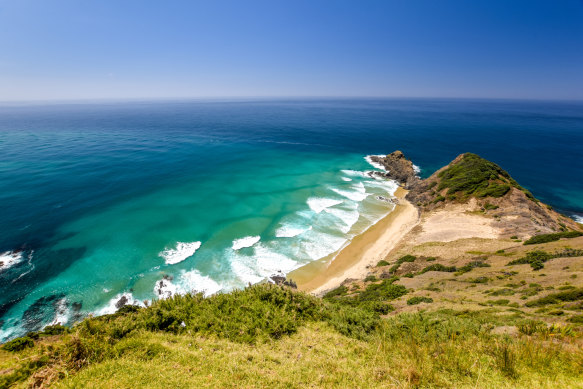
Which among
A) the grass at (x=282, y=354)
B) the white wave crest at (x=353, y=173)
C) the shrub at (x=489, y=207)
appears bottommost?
the shrub at (x=489, y=207)

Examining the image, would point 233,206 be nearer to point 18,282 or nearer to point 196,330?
point 18,282

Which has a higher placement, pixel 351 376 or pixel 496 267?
pixel 351 376

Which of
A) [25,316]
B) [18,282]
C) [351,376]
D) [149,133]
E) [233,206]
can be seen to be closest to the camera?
[351,376]

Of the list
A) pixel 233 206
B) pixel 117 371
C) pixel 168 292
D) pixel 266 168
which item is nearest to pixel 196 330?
pixel 117 371

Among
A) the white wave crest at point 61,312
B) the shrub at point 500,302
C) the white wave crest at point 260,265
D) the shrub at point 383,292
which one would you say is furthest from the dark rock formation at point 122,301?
the shrub at point 500,302

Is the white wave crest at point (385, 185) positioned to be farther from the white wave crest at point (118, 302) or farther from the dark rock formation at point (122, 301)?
the dark rock formation at point (122, 301)

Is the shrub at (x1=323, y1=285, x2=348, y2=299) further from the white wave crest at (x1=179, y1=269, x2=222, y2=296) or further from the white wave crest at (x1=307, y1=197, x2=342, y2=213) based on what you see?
the white wave crest at (x1=307, y1=197, x2=342, y2=213)
